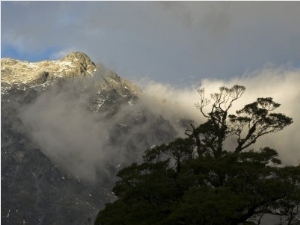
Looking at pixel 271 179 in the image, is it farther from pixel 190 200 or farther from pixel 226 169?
pixel 190 200

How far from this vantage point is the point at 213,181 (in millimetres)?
42312

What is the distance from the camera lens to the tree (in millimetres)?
37844

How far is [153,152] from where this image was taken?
151 feet

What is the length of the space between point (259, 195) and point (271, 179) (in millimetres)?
1754

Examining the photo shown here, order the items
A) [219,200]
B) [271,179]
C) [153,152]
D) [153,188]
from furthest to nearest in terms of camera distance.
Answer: [153,152], [153,188], [271,179], [219,200]

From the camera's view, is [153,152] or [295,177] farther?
[153,152]

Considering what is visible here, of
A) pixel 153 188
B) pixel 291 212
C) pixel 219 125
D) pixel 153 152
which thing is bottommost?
pixel 291 212

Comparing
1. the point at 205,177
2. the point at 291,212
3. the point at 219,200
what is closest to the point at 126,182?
the point at 205,177

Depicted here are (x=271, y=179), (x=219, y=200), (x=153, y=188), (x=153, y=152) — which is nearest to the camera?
(x=219, y=200)

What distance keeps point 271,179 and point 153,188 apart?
10303 millimetres

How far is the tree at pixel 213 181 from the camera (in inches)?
1490

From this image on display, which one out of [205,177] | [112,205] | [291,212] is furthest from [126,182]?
[291,212]

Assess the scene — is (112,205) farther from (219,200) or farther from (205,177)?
(219,200)

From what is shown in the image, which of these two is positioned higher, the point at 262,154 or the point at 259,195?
the point at 262,154
